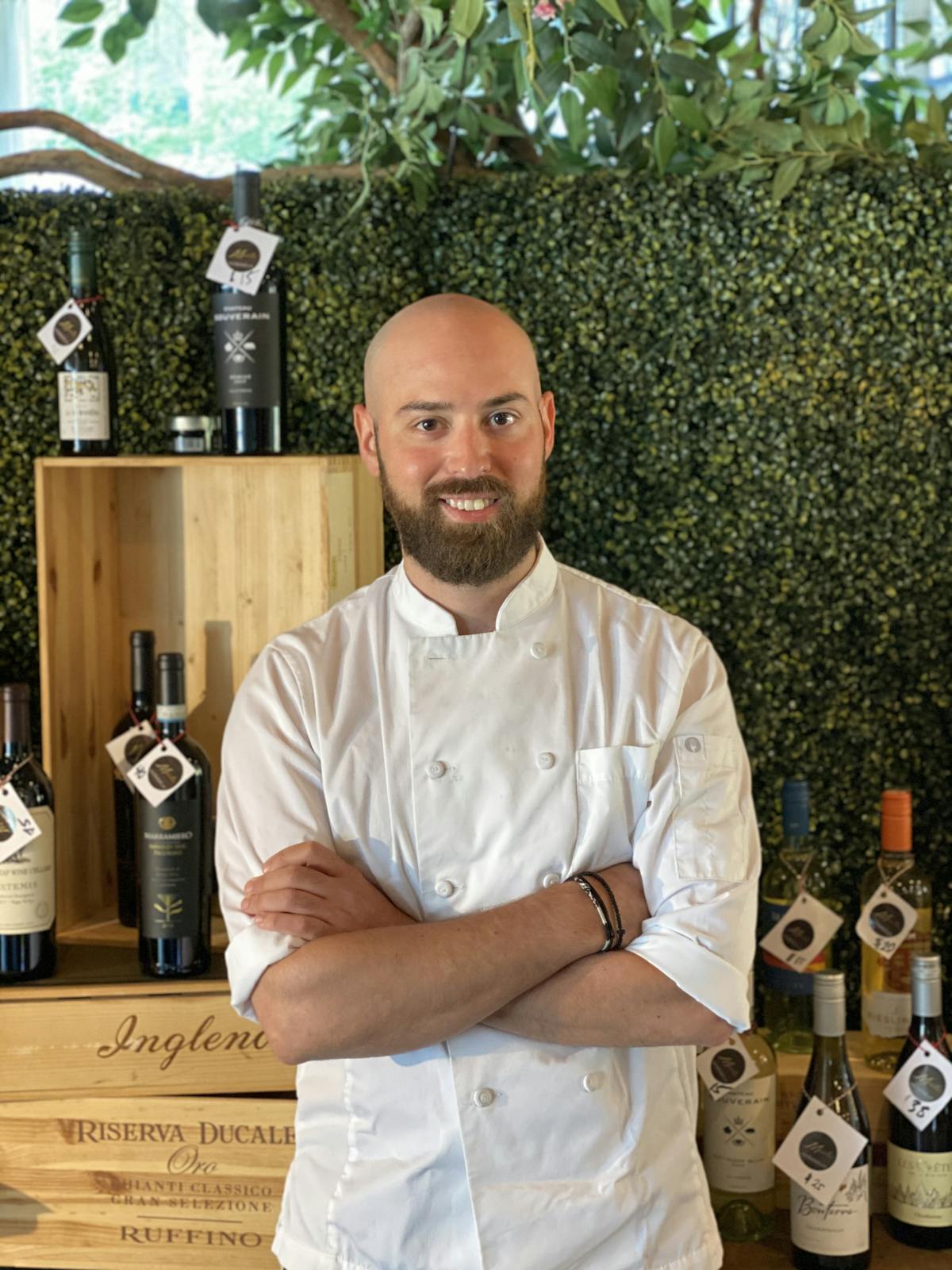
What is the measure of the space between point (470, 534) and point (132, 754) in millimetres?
651

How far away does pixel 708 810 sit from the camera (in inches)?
53.1

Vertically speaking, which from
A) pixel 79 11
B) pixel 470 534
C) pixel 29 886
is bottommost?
pixel 29 886

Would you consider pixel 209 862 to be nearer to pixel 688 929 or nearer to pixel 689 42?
pixel 688 929

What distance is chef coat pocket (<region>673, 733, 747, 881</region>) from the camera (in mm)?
1326

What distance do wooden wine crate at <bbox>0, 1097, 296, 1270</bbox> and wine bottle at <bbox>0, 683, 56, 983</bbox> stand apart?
0.60 feet

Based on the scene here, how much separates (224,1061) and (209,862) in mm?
251

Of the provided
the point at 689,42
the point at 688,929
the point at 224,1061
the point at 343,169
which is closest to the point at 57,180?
the point at 343,169

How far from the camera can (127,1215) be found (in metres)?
1.74

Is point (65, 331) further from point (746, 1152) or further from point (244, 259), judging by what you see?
point (746, 1152)

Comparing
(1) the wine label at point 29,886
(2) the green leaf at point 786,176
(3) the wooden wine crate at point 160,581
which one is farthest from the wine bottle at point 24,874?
(2) the green leaf at point 786,176

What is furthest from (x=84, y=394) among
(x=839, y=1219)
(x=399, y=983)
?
(x=839, y=1219)

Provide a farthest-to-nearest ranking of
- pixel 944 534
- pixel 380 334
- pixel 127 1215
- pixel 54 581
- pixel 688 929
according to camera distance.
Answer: pixel 944 534 < pixel 54 581 < pixel 127 1215 < pixel 380 334 < pixel 688 929

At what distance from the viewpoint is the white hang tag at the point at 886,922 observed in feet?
6.17

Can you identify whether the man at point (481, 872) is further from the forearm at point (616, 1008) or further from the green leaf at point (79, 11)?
the green leaf at point (79, 11)
